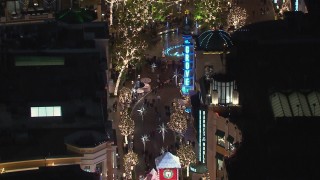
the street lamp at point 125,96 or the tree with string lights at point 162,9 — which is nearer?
the street lamp at point 125,96

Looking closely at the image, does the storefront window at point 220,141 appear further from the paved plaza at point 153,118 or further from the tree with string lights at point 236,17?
the tree with string lights at point 236,17

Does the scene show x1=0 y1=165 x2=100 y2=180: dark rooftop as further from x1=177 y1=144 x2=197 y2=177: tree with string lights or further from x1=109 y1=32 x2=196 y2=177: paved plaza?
x1=109 y1=32 x2=196 y2=177: paved plaza

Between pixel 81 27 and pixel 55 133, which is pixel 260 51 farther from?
pixel 55 133

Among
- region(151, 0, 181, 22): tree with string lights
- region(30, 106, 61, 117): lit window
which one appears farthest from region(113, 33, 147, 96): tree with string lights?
region(30, 106, 61, 117): lit window

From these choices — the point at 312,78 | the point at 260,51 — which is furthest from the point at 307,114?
the point at 260,51

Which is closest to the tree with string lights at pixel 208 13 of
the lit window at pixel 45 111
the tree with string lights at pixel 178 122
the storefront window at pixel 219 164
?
the tree with string lights at pixel 178 122

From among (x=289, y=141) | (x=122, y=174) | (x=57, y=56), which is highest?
(x=57, y=56)

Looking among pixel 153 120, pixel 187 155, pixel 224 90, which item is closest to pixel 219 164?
pixel 187 155
